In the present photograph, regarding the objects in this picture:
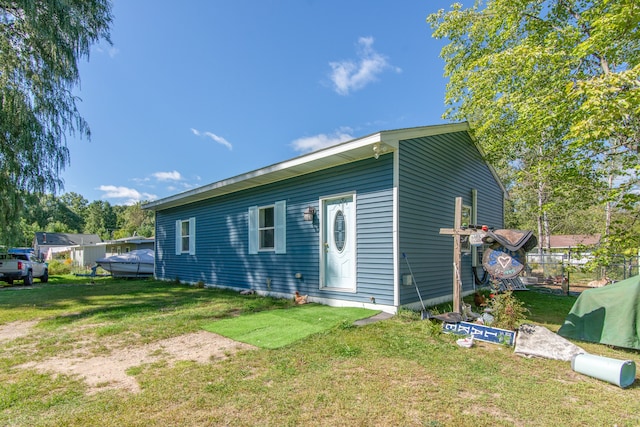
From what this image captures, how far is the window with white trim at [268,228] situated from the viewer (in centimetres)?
744

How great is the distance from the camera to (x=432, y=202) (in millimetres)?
6531

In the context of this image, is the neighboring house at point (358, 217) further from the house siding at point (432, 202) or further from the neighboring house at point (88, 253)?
the neighboring house at point (88, 253)

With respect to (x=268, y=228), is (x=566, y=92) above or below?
above

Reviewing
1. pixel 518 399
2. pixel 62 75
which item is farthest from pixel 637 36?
pixel 62 75

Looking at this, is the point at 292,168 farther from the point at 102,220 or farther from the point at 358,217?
the point at 102,220

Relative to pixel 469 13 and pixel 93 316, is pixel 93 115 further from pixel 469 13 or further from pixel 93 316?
pixel 469 13

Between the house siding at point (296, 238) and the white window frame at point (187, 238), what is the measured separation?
0.57 ft

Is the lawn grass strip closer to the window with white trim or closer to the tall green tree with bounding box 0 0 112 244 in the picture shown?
the window with white trim

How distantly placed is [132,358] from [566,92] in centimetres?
824

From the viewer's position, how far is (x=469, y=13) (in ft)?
35.0

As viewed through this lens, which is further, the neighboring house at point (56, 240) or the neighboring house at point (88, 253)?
the neighboring house at point (56, 240)

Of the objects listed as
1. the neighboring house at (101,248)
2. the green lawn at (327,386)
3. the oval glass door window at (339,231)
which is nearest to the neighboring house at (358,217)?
the oval glass door window at (339,231)

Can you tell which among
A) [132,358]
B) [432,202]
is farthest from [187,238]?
[432,202]

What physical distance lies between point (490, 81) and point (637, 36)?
2885mm
